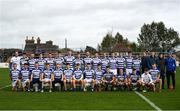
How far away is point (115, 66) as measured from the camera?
19984mm

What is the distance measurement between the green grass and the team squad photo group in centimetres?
124

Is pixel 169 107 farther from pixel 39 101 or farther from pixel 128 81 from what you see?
pixel 128 81

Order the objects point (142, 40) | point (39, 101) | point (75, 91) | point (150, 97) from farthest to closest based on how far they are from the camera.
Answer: point (142, 40) < point (75, 91) < point (150, 97) < point (39, 101)

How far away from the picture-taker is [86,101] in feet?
48.5

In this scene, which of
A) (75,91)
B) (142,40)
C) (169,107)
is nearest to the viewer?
(169,107)

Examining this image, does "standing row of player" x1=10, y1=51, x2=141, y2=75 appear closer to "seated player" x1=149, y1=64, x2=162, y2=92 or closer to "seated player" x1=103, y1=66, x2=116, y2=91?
"seated player" x1=103, y1=66, x2=116, y2=91

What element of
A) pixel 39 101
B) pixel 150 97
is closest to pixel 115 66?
pixel 150 97

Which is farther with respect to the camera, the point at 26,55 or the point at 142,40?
the point at 142,40

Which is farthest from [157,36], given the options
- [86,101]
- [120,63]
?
[86,101]

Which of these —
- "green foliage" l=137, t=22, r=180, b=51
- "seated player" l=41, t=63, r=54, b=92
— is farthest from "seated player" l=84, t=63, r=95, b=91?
"green foliage" l=137, t=22, r=180, b=51

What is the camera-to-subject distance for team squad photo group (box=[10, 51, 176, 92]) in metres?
18.7

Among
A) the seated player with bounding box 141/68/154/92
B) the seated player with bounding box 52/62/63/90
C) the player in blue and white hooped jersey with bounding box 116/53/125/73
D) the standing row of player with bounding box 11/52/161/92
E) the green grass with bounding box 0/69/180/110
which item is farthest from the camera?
the player in blue and white hooped jersey with bounding box 116/53/125/73

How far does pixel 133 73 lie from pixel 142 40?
7364 cm

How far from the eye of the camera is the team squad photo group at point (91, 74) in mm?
18703
